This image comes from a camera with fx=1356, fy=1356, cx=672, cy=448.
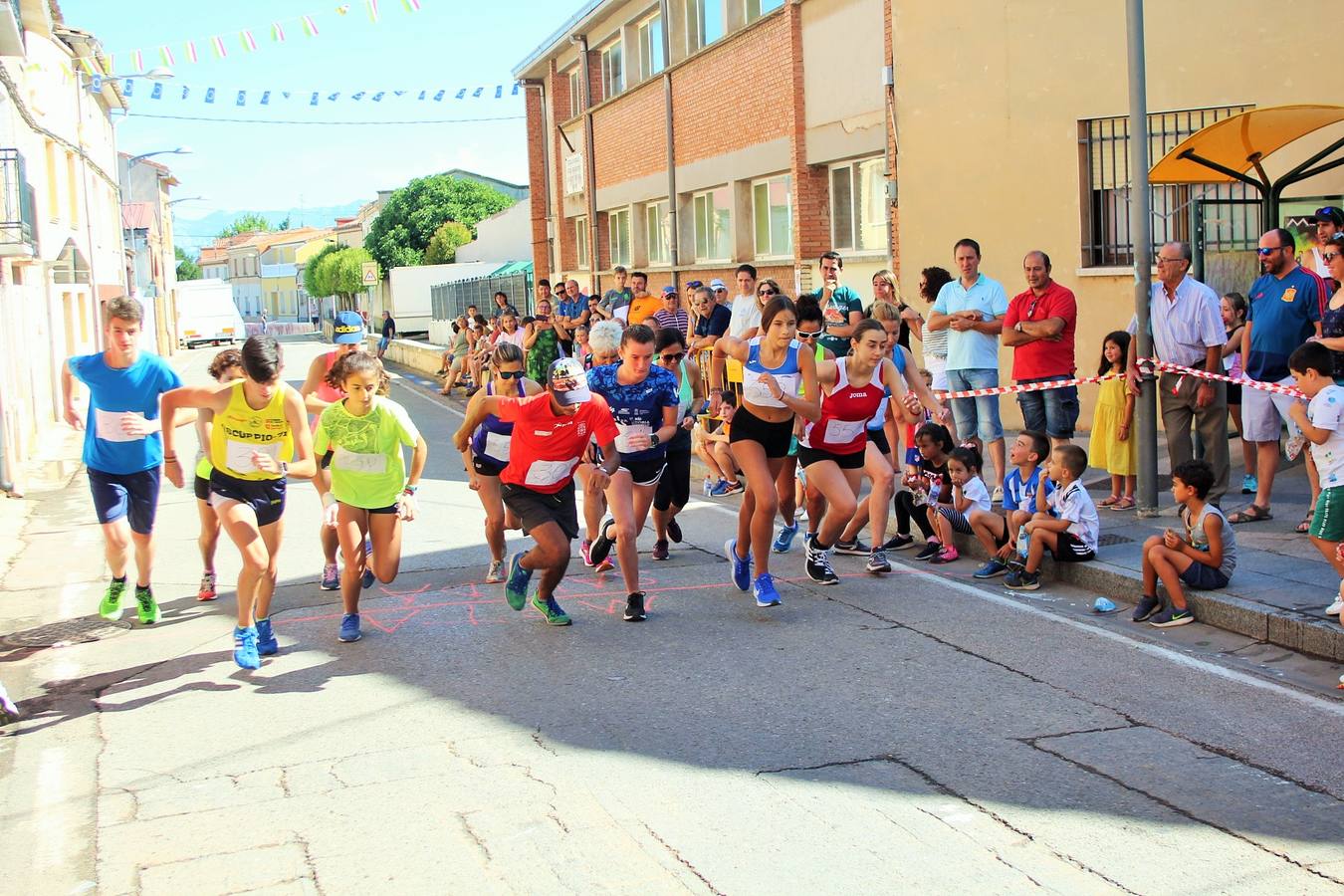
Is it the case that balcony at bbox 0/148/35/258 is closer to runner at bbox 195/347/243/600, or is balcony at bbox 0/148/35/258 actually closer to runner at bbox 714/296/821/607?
runner at bbox 195/347/243/600

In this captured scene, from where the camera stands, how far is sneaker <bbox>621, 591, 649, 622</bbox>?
786 cm

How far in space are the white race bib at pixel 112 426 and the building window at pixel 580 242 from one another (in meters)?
25.2

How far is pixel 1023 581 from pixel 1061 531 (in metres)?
0.40

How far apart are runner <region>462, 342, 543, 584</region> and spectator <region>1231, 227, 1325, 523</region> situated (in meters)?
4.75

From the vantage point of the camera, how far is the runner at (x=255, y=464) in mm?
7039

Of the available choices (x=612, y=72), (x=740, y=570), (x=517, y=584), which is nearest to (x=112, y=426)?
(x=517, y=584)

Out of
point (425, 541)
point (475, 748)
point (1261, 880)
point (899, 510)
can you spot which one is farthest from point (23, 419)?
point (1261, 880)

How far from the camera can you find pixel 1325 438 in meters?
7.02

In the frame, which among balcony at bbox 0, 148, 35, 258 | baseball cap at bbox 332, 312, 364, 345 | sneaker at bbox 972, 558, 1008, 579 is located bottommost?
→ sneaker at bbox 972, 558, 1008, 579

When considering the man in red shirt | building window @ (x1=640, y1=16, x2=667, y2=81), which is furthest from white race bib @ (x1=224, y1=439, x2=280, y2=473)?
building window @ (x1=640, y1=16, x2=667, y2=81)

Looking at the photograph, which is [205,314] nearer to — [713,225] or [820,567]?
[713,225]

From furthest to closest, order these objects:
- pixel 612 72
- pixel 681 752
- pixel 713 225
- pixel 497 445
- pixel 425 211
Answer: pixel 425 211 → pixel 612 72 → pixel 713 225 → pixel 497 445 → pixel 681 752

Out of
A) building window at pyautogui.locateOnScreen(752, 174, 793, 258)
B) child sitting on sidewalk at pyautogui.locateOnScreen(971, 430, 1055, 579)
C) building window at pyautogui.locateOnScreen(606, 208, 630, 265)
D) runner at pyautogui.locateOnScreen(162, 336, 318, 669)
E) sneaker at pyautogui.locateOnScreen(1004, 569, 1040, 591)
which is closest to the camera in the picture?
runner at pyautogui.locateOnScreen(162, 336, 318, 669)

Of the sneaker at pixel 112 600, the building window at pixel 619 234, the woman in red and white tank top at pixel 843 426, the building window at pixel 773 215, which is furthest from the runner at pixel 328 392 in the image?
the building window at pixel 619 234
